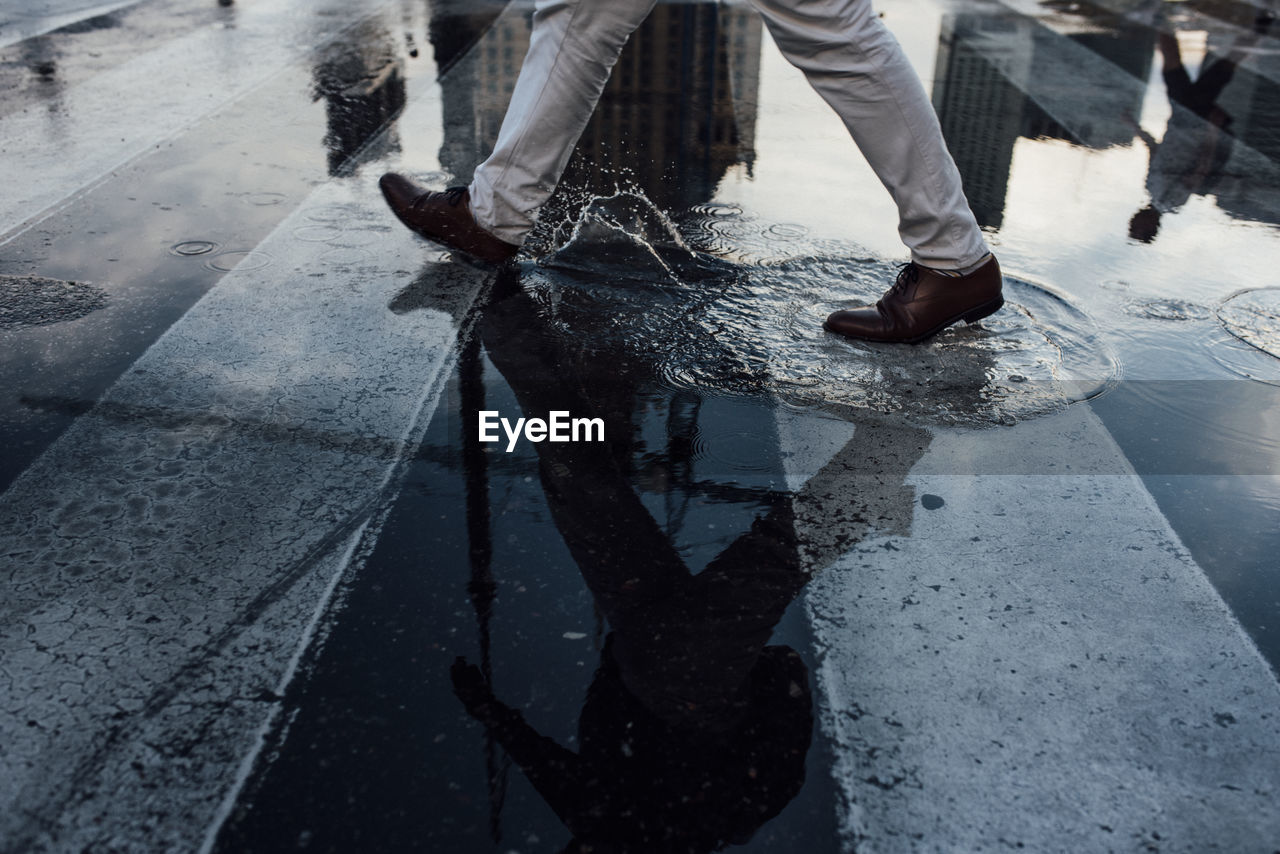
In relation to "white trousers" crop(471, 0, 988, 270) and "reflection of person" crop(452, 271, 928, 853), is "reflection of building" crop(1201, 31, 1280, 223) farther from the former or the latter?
"reflection of person" crop(452, 271, 928, 853)

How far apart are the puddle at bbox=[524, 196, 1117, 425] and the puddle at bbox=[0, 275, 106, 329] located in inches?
59.0

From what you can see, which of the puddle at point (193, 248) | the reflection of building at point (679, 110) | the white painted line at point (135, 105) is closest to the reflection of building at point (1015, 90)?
the reflection of building at point (679, 110)

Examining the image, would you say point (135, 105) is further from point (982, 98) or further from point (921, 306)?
point (982, 98)

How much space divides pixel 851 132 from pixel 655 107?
136 inches

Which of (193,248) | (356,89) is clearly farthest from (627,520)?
(356,89)

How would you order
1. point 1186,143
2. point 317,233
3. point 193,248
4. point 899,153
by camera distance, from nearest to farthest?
point 899,153 < point 193,248 < point 317,233 < point 1186,143

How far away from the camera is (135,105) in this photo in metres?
6.29

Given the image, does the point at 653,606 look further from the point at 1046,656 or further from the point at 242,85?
the point at 242,85

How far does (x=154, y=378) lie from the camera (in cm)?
325

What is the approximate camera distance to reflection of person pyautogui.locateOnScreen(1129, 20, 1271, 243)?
510 centimetres

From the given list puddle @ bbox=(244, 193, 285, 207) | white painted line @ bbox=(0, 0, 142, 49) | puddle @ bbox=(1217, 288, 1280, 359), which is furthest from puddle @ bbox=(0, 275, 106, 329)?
white painted line @ bbox=(0, 0, 142, 49)

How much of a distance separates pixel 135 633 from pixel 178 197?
10.2 ft

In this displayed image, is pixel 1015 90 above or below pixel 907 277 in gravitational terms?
below

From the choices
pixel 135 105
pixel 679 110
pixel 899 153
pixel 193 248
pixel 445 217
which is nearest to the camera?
pixel 899 153
